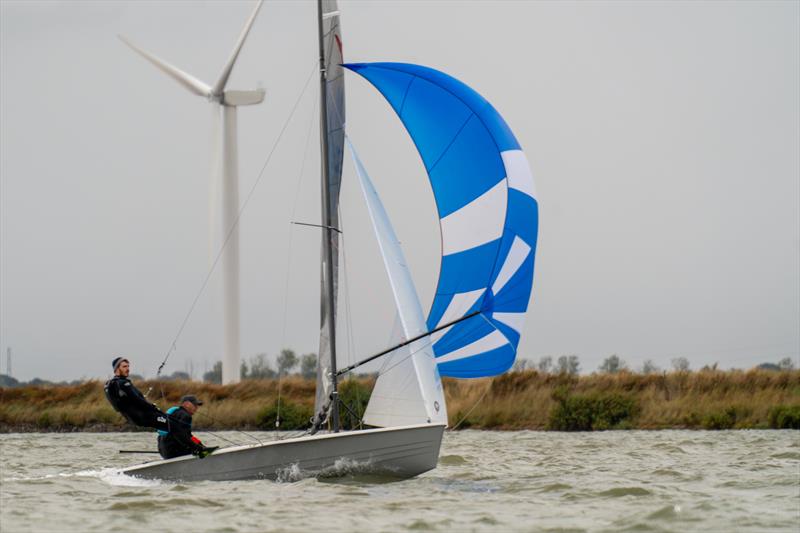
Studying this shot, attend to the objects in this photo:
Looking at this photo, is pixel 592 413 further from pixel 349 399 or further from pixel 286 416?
pixel 286 416

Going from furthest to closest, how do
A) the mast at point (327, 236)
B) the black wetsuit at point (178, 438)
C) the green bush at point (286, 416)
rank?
the green bush at point (286, 416), the mast at point (327, 236), the black wetsuit at point (178, 438)

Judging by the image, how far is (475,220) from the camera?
18469mm

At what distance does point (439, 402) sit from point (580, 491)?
224 cm

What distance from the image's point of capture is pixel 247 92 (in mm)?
50375

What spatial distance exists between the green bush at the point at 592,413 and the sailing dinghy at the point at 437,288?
14221mm

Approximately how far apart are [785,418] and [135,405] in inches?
720

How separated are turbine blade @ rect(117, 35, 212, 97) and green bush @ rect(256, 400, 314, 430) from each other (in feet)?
51.6

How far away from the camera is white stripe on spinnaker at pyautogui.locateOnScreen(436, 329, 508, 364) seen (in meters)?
18.1

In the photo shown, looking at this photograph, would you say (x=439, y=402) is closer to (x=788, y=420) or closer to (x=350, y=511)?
(x=350, y=511)

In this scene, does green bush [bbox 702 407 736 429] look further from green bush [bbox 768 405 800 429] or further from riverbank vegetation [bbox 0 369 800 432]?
green bush [bbox 768 405 800 429]

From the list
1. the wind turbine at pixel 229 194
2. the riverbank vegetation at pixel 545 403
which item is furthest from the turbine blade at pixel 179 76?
the riverbank vegetation at pixel 545 403

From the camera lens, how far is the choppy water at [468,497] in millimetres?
13898

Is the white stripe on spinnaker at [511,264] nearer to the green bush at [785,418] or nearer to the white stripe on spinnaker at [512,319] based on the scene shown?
the white stripe on spinnaker at [512,319]

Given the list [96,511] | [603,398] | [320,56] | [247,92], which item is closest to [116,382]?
[96,511]
